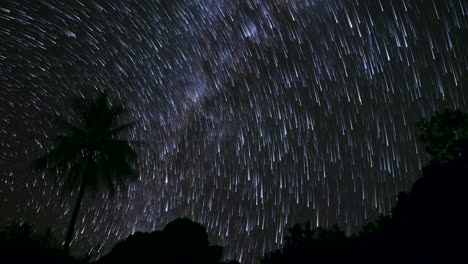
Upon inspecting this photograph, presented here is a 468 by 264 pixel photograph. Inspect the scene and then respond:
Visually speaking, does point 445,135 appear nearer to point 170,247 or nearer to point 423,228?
point 423,228

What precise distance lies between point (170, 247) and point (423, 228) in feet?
31.1

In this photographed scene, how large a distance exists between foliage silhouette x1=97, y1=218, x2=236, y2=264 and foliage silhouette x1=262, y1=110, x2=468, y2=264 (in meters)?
2.94

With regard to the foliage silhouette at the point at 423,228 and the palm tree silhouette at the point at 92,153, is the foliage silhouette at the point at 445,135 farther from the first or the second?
the palm tree silhouette at the point at 92,153

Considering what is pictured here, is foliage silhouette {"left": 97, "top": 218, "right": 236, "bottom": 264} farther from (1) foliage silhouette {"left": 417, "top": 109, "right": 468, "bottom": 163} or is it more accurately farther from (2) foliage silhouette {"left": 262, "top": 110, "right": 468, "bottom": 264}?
(1) foliage silhouette {"left": 417, "top": 109, "right": 468, "bottom": 163}

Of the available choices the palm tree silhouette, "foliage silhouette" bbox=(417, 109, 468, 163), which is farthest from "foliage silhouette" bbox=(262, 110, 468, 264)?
the palm tree silhouette

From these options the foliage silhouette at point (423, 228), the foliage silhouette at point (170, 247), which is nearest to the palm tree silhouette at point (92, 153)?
the foliage silhouette at point (170, 247)

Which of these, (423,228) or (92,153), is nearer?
(423,228)

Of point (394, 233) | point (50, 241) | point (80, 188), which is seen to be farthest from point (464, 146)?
point (50, 241)

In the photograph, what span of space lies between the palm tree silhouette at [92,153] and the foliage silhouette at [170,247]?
9.29 ft

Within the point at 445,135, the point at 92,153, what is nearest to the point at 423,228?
the point at 445,135

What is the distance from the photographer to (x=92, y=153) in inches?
734

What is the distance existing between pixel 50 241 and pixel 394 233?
1781 cm

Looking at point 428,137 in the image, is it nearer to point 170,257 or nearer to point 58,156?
point 170,257

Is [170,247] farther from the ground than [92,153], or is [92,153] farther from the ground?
[92,153]
